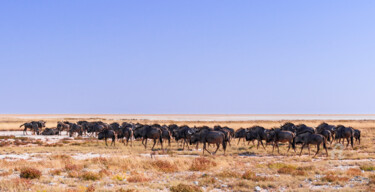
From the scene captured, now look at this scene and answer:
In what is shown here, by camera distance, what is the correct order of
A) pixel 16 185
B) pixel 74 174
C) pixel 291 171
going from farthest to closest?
pixel 291 171, pixel 74 174, pixel 16 185

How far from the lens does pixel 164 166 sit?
1745 centimetres

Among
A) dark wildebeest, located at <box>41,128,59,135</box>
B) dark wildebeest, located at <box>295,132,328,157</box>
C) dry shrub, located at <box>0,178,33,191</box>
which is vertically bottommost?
dark wildebeest, located at <box>41,128,59,135</box>

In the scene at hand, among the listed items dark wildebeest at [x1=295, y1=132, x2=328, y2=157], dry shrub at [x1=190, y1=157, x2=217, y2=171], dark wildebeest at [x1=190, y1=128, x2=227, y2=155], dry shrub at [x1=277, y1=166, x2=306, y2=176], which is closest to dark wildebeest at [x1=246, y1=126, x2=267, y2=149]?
dark wildebeest at [x1=295, y1=132, x2=328, y2=157]

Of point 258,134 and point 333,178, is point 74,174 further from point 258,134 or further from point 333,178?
point 258,134

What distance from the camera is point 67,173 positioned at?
51.9ft

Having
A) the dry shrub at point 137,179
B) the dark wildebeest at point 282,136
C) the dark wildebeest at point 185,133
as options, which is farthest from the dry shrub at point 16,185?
the dark wildebeest at point 282,136

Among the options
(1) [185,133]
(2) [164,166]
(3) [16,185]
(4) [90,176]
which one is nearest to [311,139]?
(1) [185,133]

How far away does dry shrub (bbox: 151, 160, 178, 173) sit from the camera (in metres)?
16.9

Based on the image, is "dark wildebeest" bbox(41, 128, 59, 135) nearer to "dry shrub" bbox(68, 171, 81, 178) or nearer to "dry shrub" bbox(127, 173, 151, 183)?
"dry shrub" bbox(68, 171, 81, 178)

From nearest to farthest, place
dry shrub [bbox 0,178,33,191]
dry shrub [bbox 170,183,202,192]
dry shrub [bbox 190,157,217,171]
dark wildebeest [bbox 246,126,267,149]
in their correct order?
dry shrub [bbox 0,178,33,191], dry shrub [bbox 170,183,202,192], dry shrub [bbox 190,157,217,171], dark wildebeest [bbox 246,126,267,149]

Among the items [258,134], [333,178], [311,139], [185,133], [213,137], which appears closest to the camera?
[333,178]

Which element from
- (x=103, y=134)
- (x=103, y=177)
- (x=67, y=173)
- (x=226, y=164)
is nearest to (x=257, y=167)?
(x=226, y=164)

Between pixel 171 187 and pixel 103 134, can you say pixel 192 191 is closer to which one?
pixel 171 187

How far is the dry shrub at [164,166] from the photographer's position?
55.5 feet
